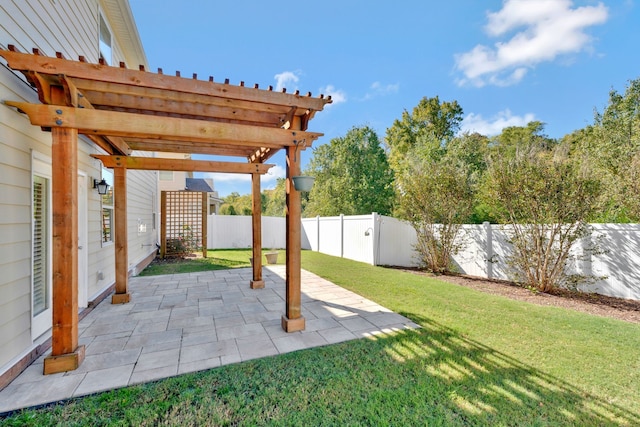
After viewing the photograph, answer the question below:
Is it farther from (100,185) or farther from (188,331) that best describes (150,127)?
(100,185)

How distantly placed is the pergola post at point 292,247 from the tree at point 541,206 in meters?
4.96

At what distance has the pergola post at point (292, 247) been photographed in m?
3.51

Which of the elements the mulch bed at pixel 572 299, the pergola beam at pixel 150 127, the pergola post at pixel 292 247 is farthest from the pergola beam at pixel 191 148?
the mulch bed at pixel 572 299

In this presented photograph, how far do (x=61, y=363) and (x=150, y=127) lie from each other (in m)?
2.44

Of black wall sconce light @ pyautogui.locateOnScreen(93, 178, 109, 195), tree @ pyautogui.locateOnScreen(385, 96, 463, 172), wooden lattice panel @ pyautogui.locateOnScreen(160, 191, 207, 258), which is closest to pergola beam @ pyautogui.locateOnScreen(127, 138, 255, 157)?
black wall sconce light @ pyautogui.locateOnScreen(93, 178, 109, 195)

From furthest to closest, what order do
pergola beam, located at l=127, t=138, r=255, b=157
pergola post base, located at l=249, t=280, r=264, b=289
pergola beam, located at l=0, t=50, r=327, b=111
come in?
pergola post base, located at l=249, t=280, r=264, b=289 < pergola beam, located at l=127, t=138, r=255, b=157 < pergola beam, located at l=0, t=50, r=327, b=111

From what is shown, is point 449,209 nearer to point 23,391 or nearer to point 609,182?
point 609,182

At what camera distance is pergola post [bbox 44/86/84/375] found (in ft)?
8.20

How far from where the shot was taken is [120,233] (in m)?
4.68

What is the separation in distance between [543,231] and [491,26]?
946 centimetres

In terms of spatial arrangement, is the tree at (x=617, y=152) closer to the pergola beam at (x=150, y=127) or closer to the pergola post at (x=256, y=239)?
the pergola beam at (x=150, y=127)

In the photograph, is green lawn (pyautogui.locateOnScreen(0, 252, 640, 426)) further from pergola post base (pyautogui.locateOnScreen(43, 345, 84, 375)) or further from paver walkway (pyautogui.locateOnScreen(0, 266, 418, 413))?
pergola post base (pyautogui.locateOnScreen(43, 345, 84, 375))

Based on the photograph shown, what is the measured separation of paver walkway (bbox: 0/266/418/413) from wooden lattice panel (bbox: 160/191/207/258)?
441 centimetres

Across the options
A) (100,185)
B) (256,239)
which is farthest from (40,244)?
(256,239)
